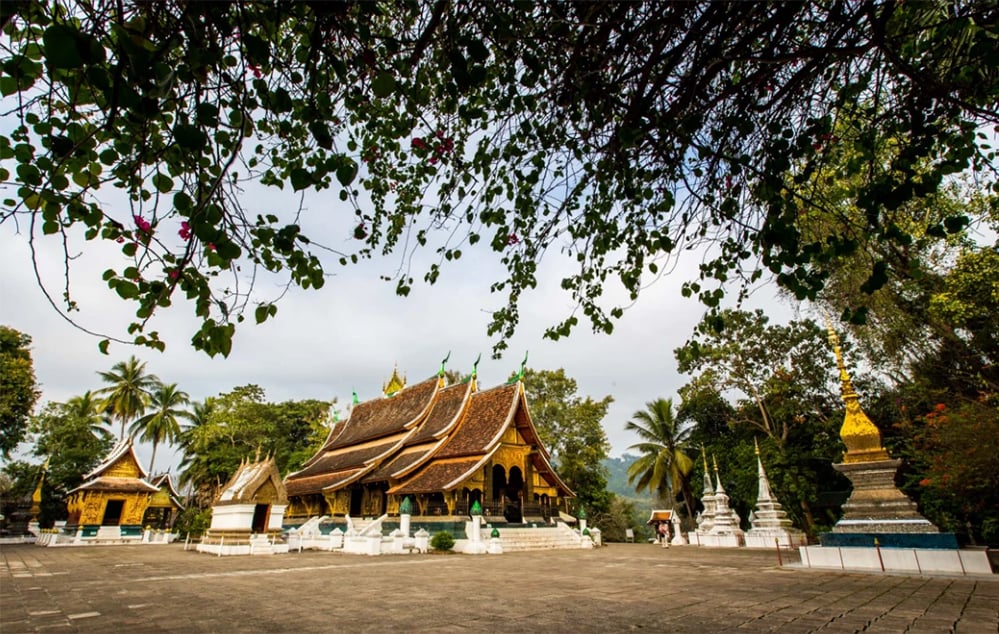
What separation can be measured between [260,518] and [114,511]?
590 inches

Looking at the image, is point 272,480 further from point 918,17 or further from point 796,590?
point 918,17

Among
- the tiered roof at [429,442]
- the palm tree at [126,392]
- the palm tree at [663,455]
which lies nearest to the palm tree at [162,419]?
the palm tree at [126,392]

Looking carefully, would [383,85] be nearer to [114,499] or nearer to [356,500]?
[356,500]

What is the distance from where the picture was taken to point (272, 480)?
1563 cm

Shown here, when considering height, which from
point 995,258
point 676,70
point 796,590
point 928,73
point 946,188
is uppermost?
point 946,188

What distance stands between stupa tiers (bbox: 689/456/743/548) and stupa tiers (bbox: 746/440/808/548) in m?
0.70

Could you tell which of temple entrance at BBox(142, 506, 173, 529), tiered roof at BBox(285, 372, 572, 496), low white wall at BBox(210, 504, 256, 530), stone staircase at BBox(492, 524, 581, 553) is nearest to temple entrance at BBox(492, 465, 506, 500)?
tiered roof at BBox(285, 372, 572, 496)

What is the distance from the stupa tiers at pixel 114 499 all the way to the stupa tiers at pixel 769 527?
26678 mm

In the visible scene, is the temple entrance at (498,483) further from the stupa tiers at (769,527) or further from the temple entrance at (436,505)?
the stupa tiers at (769,527)

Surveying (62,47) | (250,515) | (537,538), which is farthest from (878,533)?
(250,515)

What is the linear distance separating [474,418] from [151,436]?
Result: 2511cm

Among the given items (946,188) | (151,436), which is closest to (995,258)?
(946,188)

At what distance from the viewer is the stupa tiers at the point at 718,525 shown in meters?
19.0

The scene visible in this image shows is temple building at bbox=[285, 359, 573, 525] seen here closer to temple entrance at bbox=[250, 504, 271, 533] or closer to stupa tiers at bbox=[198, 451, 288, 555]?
temple entrance at bbox=[250, 504, 271, 533]
